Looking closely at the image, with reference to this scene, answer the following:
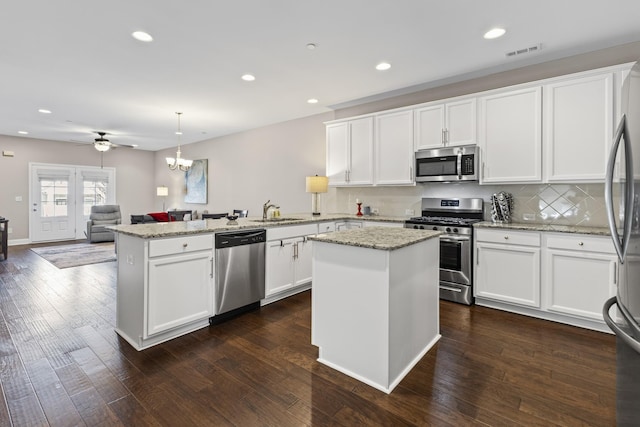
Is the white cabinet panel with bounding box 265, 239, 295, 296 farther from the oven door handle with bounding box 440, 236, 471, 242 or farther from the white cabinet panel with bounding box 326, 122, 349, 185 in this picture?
the oven door handle with bounding box 440, 236, 471, 242

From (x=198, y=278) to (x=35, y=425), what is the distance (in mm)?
1309

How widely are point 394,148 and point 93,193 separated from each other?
8642 millimetres

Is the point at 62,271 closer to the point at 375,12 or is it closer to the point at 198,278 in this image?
the point at 198,278

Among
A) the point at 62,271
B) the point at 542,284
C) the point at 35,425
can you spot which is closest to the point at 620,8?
the point at 542,284

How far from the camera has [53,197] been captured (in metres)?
8.09

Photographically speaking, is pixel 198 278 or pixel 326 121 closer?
pixel 198 278

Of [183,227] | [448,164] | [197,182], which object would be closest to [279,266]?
[183,227]

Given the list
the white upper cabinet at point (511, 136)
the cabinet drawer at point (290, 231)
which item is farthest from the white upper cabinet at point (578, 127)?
the cabinet drawer at point (290, 231)

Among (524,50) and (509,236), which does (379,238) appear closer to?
(509,236)

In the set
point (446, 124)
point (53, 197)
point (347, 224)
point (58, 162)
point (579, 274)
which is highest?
point (58, 162)

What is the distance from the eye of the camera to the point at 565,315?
2920 millimetres

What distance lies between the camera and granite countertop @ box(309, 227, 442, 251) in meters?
1.94

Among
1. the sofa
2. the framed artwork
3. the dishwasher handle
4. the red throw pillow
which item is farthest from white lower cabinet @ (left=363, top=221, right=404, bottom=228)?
the framed artwork

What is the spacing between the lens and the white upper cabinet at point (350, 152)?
4.50 metres
